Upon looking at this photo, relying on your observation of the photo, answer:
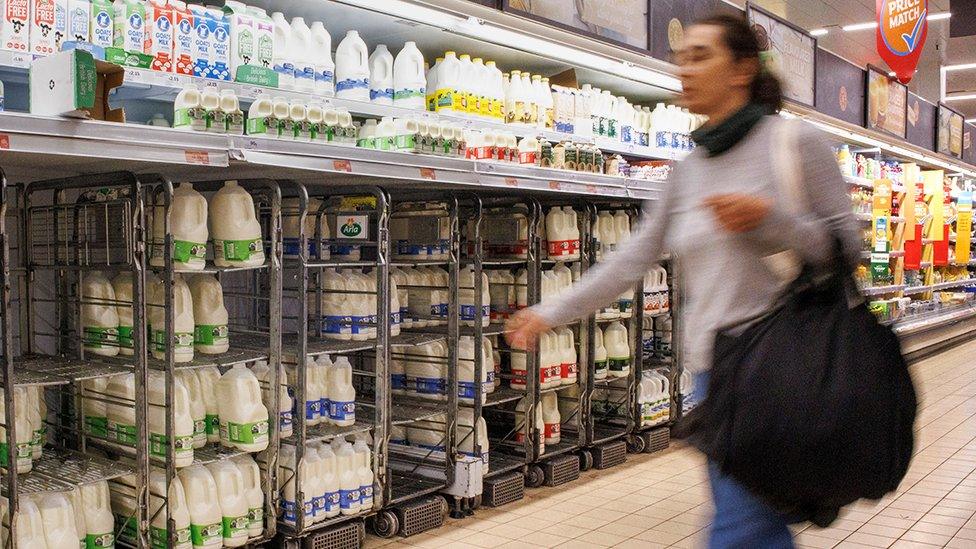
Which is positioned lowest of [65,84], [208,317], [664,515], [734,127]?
[664,515]

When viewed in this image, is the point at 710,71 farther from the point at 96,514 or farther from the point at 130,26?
the point at 96,514

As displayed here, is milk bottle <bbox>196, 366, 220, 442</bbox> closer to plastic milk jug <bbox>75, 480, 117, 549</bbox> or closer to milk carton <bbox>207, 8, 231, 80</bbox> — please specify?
plastic milk jug <bbox>75, 480, 117, 549</bbox>

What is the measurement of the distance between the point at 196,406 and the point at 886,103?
927 centimetres

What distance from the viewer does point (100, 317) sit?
363 cm

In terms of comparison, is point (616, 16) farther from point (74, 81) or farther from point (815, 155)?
point (815, 155)

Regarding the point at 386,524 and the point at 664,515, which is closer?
the point at 386,524

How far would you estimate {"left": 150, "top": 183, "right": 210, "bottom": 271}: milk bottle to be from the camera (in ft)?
11.4

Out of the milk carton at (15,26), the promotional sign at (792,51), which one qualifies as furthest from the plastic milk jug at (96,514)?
the promotional sign at (792,51)

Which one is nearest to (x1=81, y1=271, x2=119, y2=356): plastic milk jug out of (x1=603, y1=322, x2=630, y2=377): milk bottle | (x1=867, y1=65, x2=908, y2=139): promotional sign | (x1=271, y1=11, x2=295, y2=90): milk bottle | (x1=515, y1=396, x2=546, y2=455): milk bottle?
(x1=271, y1=11, x2=295, y2=90): milk bottle

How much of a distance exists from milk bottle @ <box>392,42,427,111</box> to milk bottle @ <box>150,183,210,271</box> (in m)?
1.32

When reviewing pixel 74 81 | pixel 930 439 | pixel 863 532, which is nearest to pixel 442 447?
pixel 863 532

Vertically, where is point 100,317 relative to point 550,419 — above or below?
above

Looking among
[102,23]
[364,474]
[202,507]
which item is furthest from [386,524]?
[102,23]

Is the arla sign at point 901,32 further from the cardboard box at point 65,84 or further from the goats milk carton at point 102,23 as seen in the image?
the cardboard box at point 65,84
